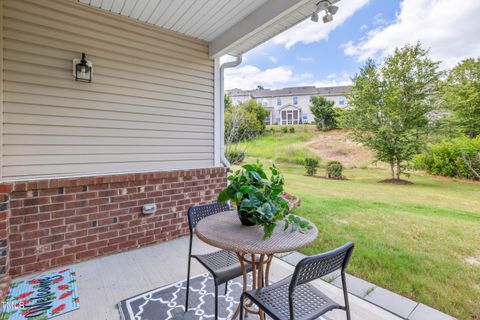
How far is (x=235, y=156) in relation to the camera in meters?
6.91

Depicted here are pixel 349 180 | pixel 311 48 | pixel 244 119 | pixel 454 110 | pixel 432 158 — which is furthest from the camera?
pixel 311 48

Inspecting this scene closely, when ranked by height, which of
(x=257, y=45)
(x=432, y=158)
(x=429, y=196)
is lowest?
(x=429, y=196)

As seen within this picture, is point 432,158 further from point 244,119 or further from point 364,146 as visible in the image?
point 244,119

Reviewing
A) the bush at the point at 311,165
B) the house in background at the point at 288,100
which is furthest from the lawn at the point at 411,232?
the house in background at the point at 288,100

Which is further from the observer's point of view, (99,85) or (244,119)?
(244,119)

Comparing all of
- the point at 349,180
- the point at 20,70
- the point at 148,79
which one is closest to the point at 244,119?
the point at 349,180

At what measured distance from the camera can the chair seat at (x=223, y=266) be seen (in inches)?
62.9

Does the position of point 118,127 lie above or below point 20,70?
below

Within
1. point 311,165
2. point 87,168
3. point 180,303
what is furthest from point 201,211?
point 311,165

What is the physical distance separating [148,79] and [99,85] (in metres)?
0.60

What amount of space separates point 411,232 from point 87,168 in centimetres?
441

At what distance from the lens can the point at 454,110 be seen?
4.30 meters

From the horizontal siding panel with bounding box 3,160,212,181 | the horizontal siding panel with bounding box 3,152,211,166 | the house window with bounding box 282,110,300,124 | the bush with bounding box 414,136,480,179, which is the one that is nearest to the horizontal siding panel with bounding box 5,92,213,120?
the horizontal siding panel with bounding box 3,152,211,166

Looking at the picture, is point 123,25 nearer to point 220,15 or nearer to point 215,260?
point 220,15
